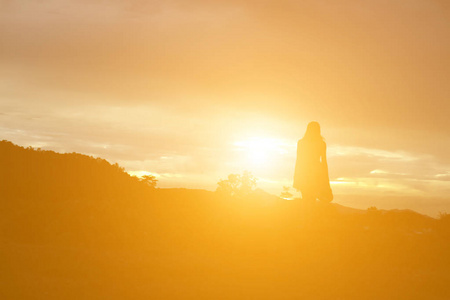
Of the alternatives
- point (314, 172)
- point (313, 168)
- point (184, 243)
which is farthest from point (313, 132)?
point (184, 243)

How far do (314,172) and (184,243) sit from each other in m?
9.85

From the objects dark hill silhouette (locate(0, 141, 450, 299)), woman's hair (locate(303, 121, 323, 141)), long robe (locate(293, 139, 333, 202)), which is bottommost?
dark hill silhouette (locate(0, 141, 450, 299))

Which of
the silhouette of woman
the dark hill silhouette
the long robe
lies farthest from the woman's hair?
the dark hill silhouette

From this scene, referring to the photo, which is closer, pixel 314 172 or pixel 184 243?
pixel 184 243

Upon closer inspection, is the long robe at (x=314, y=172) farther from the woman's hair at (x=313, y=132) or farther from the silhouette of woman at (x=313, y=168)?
the woman's hair at (x=313, y=132)

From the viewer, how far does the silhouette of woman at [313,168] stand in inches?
1041

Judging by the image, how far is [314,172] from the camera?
26516 mm

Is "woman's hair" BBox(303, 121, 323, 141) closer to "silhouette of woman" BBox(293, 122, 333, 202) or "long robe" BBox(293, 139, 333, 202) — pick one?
"silhouette of woman" BBox(293, 122, 333, 202)

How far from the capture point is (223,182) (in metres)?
36.2

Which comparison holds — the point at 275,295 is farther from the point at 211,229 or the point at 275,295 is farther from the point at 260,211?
the point at 260,211

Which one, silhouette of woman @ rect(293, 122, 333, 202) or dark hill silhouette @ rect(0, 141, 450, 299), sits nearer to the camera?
dark hill silhouette @ rect(0, 141, 450, 299)

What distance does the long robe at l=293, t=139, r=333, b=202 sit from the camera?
26.4 m

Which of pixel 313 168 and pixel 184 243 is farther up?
pixel 313 168

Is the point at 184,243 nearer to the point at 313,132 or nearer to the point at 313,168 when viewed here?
the point at 313,168
